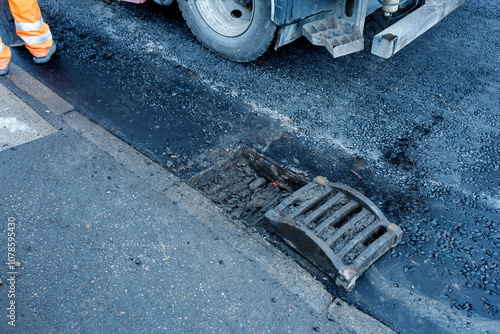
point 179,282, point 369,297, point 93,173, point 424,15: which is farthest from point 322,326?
point 424,15

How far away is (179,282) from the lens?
96.4 inches

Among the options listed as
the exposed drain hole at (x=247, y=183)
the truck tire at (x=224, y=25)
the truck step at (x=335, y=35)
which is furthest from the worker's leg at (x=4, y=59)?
the truck step at (x=335, y=35)

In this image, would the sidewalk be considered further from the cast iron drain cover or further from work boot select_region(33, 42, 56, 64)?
work boot select_region(33, 42, 56, 64)

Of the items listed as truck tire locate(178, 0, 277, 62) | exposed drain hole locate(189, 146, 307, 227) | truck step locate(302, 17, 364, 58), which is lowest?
exposed drain hole locate(189, 146, 307, 227)

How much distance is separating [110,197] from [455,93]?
3333 millimetres

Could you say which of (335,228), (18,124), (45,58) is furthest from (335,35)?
(45,58)

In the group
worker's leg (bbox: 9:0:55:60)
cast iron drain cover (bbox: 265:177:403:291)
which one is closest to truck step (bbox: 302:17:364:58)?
cast iron drain cover (bbox: 265:177:403:291)

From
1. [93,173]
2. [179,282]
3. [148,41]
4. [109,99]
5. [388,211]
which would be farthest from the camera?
[148,41]

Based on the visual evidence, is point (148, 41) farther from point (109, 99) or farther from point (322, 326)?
point (322, 326)

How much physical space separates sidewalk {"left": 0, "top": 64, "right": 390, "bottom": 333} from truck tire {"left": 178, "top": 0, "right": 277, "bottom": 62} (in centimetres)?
168

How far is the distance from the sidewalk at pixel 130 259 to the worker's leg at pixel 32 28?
4.44ft

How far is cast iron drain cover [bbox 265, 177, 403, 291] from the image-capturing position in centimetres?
250

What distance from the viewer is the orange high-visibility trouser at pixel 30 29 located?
419 centimetres

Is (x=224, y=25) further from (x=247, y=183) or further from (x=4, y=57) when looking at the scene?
(x=4, y=57)
